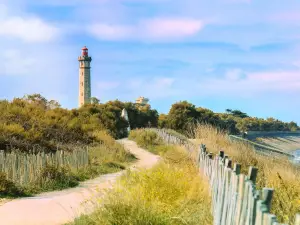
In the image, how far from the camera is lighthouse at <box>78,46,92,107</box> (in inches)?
2992

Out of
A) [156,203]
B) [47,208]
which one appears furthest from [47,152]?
[156,203]

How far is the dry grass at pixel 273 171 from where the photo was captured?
7.44 meters

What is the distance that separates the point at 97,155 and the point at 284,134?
198ft

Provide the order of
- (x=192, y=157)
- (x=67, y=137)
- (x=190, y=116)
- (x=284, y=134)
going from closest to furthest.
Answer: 1. (x=192, y=157)
2. (x=67, y=137)
3. (x=190, y=116)
4. (x=284, y=134)

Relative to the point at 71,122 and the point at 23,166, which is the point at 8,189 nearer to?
the point at 23,166

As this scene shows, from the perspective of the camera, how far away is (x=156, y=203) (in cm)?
760

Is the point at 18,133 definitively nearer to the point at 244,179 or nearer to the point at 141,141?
the point at 141,141

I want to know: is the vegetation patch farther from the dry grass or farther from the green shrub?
the dry grass

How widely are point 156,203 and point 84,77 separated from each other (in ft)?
232

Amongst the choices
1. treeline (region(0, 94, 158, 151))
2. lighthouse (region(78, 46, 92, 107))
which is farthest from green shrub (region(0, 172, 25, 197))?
lighthouse (region(78, 46, 92, 107))

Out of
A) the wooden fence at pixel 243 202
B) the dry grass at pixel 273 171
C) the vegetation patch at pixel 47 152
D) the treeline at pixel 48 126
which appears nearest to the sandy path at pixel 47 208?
the vegetation patch at pixel 47 152

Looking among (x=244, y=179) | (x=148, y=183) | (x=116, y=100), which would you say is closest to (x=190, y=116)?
(x=116, y=100)

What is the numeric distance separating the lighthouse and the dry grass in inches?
2291

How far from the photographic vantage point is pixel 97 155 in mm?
20469
